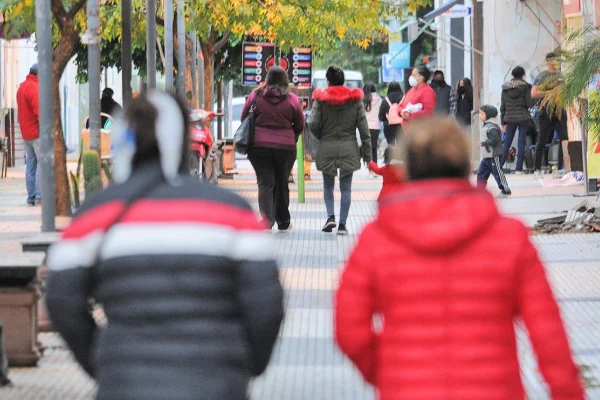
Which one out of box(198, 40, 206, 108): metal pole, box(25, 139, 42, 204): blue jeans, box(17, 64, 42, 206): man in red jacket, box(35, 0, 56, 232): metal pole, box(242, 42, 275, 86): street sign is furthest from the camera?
box(198, 40, 206, 108): metal pole

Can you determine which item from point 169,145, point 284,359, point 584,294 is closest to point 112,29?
point 584,294

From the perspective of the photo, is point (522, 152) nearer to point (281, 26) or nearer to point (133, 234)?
point (281, 26)

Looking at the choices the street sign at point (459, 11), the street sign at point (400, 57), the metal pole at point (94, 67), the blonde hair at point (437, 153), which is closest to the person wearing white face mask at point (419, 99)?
the metal pole at point (94, 67)

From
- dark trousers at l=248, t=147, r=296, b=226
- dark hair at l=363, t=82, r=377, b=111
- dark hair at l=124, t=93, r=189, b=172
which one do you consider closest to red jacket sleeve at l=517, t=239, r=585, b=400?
dark hair at l=124, t=93, r=189, b=172

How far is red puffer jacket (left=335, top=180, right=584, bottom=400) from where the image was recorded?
11.6 feet

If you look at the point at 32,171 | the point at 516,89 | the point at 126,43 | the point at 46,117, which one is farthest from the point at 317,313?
the point at 516,89

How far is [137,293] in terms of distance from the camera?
3377 millimetres

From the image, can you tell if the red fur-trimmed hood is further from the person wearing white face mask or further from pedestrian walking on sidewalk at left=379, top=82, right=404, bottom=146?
pedestrian walking on sidewalk at left=379, top=82, right=404, bottom=146

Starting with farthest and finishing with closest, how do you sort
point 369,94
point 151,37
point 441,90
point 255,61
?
point 369,94 → point 441,90 → point 255,61 → point 151,37

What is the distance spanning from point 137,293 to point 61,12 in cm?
1103

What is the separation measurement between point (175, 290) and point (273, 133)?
410 inches

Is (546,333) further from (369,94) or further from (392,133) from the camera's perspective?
(369,94)

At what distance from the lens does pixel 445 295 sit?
11.7ft

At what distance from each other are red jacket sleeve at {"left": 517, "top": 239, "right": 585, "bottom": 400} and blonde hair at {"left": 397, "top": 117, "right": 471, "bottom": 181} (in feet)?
0.90
